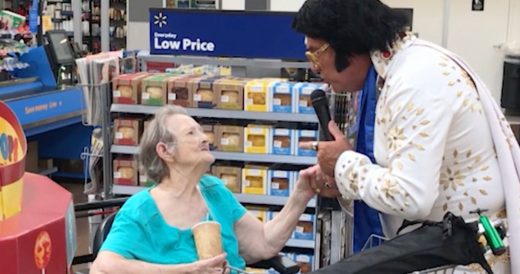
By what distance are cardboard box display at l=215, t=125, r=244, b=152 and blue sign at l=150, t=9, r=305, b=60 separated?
514 mm

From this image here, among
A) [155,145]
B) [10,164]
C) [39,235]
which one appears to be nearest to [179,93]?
[155,145]

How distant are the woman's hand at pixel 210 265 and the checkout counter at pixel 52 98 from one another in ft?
16.2

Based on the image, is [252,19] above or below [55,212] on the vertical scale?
above

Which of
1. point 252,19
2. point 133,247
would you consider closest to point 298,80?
point 252,19

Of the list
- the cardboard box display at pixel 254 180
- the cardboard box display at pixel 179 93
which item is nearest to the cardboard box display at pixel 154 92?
the cardboard box display at pixel 179 93

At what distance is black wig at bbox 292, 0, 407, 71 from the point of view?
5.98 feet

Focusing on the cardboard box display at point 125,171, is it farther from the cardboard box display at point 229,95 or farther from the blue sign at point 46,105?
the blue sign at point 46,105

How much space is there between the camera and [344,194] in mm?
1818

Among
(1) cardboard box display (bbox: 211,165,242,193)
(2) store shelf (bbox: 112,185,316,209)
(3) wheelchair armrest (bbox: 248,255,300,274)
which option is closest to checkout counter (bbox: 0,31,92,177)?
(2) store shelf (bbox: 112,185,316,209)

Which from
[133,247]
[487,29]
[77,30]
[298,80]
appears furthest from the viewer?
[487,29]

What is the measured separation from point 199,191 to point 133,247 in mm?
351

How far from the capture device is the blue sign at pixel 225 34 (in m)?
4.11

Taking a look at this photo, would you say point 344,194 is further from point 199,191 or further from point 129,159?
point 129,159

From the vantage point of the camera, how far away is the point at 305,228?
157 inches
